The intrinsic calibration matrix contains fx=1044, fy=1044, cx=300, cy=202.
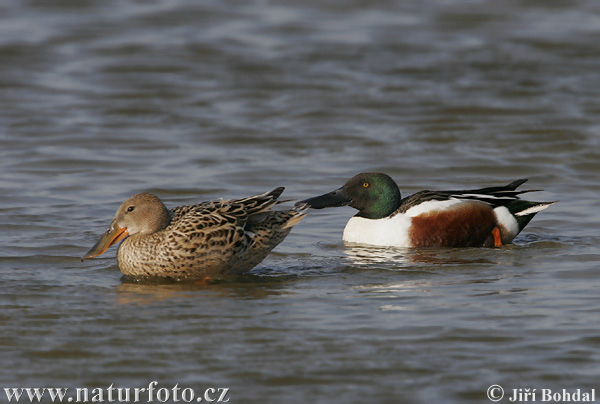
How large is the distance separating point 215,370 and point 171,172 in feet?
17.7

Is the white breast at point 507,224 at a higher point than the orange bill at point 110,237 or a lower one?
lower

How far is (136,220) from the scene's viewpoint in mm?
6719

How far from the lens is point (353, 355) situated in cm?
502

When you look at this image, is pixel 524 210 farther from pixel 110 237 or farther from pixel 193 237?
pixel 110 237

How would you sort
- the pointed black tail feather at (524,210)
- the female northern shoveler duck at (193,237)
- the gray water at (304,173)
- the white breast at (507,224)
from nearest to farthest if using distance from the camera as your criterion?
the gray water at (304,173)
the female northern shoveler duck at (193,237)
the white breast at (507,224)
the pointed black tail feather at (524,210)

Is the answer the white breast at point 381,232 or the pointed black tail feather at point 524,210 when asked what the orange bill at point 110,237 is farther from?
the pointed black tail feather at point 524,210

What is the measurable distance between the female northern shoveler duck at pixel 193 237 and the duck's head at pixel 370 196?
4.79 ft

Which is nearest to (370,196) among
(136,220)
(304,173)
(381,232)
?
(381,232)

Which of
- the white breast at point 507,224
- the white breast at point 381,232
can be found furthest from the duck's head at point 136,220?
the white breast at point 507,224

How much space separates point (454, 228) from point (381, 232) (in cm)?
56

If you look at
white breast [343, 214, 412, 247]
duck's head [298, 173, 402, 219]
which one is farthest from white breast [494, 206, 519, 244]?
duck's head [298, 173, 402, 219]

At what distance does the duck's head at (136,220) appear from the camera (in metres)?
6.69

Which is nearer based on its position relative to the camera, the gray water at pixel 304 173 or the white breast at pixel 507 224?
the gray water at pixel 304 173

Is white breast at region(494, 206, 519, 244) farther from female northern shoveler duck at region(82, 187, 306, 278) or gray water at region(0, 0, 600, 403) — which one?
female northern shoveler duck at region(82, 187, 306, 278)
